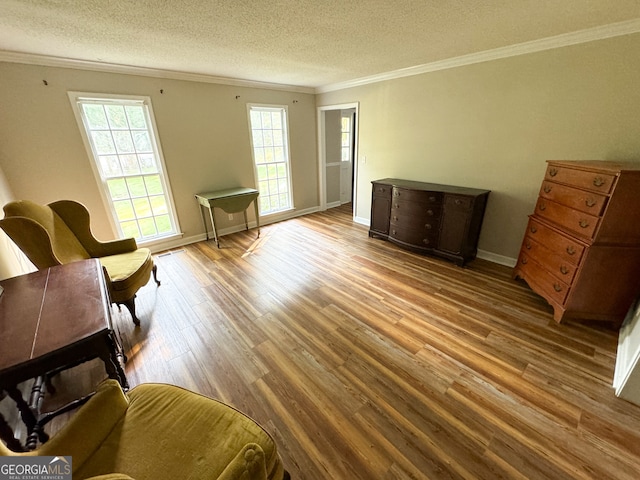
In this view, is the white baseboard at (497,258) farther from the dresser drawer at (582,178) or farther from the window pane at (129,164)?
the window pane at (129,164)

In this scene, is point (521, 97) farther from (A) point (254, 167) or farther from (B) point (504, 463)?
(A) point (254, 167)

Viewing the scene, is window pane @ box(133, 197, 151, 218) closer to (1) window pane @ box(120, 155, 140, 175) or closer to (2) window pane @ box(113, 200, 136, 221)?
(2) window pane @ box(113, 200, 136, 221)

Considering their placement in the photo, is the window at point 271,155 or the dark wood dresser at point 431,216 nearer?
the dark wood dresser at point 431,216

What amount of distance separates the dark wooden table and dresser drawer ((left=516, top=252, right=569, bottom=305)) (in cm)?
319

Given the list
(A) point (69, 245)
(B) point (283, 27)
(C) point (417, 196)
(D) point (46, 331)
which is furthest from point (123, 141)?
(C) point (417, 196)

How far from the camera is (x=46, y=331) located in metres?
1.12

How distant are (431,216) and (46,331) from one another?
3500mm

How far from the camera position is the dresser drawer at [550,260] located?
2055 millimetres

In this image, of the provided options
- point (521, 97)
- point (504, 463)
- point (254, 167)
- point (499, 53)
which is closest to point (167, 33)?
point (254, 167)

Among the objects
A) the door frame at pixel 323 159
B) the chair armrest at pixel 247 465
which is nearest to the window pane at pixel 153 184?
the door frame at pixel 323 159

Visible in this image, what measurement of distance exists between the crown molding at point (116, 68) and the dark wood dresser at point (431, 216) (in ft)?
8.66

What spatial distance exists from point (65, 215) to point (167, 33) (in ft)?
6.02

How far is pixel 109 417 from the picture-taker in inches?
37.5

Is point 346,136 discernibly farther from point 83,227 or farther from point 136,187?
point 83,227
